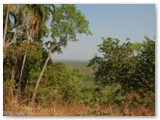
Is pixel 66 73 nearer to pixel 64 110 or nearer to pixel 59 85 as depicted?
pixel 59 85

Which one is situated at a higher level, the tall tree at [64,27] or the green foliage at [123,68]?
the tall tree at [64,27]

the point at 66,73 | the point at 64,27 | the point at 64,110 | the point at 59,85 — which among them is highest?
the point at 64,27

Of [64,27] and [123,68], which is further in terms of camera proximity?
[64,27]

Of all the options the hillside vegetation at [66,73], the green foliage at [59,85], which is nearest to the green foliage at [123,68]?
the hillside vegetation at [66,73]

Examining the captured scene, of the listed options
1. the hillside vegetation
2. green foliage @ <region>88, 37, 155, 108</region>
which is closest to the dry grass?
the hillside vegetation

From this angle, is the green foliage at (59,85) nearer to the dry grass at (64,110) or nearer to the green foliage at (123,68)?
the dry grass at (64,110)

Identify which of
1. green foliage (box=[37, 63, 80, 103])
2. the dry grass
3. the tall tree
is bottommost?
the dry grass

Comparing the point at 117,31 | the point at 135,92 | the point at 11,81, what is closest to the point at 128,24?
the point at 117,31

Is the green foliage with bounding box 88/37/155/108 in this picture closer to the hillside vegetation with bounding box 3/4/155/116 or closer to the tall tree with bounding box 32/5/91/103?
the hillside vegetation with bounding box 3/4/155/116

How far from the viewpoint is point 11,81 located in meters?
9.52

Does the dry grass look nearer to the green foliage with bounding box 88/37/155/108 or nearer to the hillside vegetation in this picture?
the hillside vegetation

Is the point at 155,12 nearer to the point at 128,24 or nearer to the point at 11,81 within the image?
the point at 128,24

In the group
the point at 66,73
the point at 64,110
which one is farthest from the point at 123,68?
the point at 64,110

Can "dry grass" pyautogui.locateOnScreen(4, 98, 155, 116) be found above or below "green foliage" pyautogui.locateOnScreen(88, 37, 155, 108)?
below
